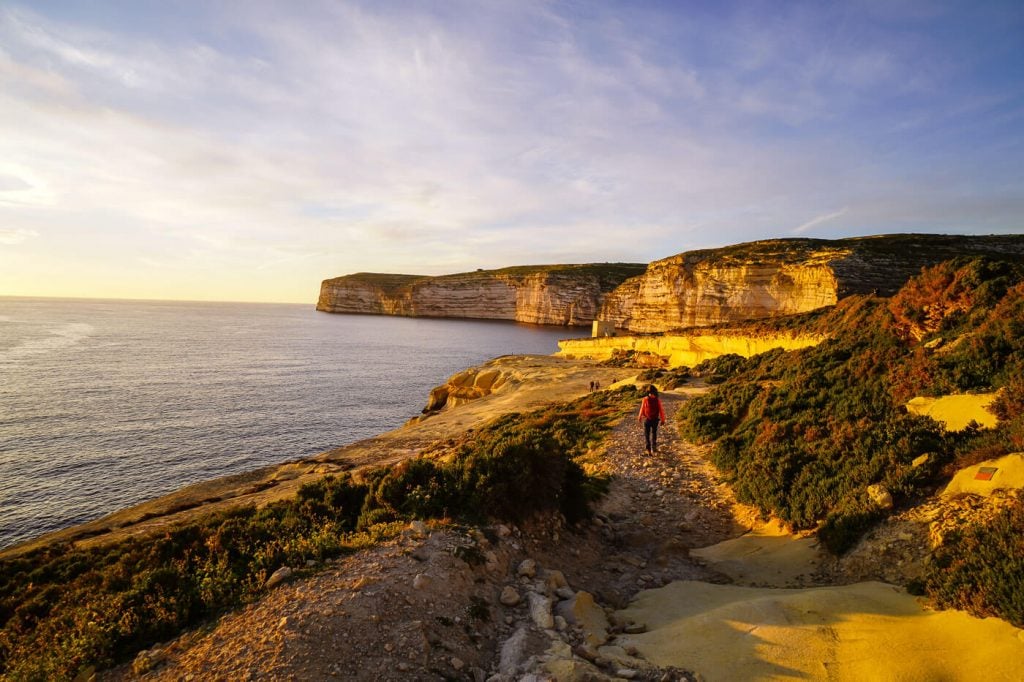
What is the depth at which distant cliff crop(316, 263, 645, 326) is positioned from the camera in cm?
13050

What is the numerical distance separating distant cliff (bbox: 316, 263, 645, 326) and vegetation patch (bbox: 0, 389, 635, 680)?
120 meters

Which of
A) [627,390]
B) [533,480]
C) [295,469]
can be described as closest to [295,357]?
[295,469]

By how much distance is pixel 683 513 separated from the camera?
1070cm

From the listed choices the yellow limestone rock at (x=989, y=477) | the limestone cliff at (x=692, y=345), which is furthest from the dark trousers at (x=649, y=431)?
the limestone cliff at (x=692, y=345)

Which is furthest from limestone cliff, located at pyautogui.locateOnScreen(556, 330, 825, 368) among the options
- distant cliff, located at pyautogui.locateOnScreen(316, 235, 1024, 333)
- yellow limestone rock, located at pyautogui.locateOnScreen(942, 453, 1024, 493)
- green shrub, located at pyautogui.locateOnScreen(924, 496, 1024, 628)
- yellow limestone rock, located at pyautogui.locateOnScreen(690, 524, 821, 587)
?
green shrub, located at pyautogui.locateOnScreen(924, 496, 1024, 628)

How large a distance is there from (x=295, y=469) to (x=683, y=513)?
19.1 metres

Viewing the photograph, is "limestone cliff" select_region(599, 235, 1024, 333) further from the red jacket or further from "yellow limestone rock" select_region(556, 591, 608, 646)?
"yellow limestone rock" select_region(556, 591, 608, 646)

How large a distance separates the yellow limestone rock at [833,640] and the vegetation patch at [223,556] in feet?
8.29

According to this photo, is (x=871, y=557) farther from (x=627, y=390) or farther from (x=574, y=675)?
(x=627, y=390)

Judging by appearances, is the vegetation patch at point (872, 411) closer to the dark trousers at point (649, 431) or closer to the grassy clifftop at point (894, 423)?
the grassy clifftop at point (894, 423)

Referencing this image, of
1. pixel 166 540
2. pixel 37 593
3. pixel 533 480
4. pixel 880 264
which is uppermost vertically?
pixel 880 264

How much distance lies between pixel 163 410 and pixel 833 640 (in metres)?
Answer: 41.2

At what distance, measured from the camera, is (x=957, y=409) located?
957 centimetres

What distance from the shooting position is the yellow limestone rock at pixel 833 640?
4371mm
